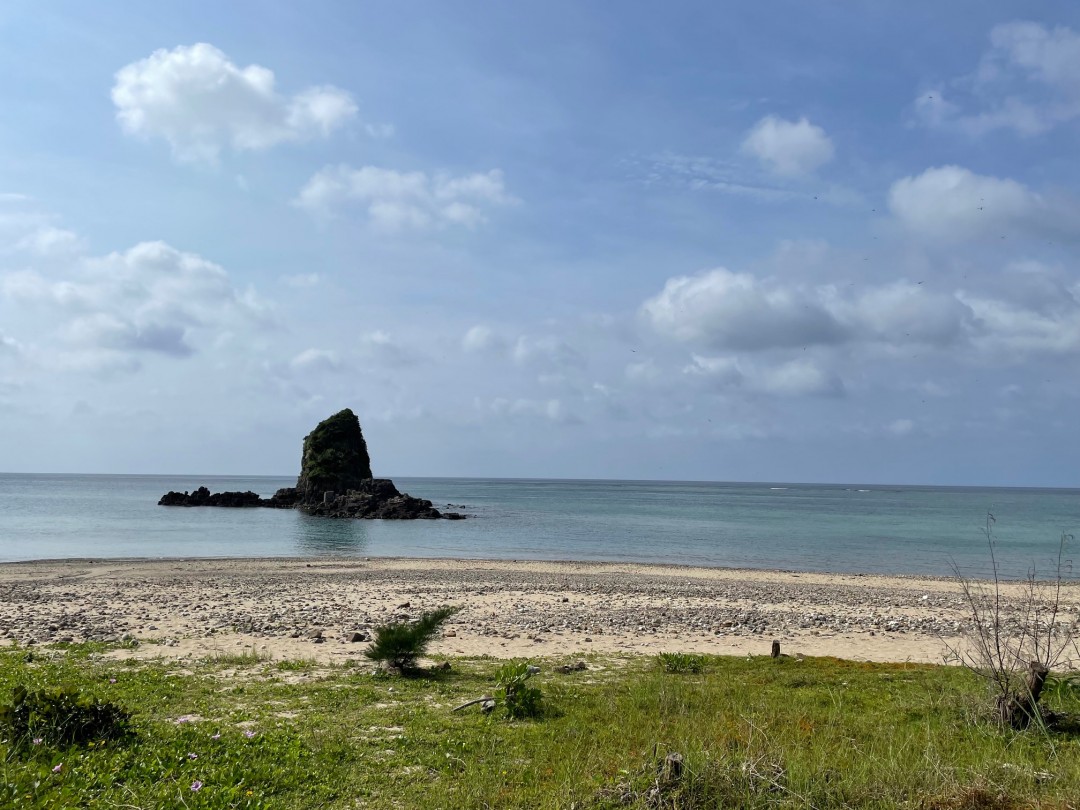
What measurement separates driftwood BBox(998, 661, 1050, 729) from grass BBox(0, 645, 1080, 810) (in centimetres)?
29

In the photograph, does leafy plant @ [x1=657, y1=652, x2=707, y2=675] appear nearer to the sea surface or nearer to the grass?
the grass

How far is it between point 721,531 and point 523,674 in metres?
65.8

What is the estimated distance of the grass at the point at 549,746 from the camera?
684cm

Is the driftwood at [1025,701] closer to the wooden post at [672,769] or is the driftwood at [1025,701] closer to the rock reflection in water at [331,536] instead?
the wooden post at [672,769]

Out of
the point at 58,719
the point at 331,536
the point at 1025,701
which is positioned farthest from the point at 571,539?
the point at 58,719

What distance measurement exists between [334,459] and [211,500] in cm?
2090

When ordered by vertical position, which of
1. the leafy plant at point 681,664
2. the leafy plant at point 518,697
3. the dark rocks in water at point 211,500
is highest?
the leafy plant at point 518,697

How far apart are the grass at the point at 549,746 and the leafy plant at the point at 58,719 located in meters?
0.23

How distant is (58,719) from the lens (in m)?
7.98

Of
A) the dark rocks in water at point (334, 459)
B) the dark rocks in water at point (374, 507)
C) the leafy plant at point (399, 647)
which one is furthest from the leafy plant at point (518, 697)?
the dark rocks in water at point (334, 459)

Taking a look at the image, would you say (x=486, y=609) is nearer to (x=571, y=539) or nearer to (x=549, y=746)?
(x=549, y=746)

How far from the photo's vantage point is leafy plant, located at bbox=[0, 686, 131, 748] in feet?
25.5

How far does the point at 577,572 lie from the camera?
1559 inches

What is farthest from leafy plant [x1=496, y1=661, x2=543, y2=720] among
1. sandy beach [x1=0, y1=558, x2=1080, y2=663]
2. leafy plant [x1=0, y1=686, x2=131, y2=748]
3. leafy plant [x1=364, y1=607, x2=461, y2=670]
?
sandy beach [x1=0, y1=558, x2=1080, y2=663]
